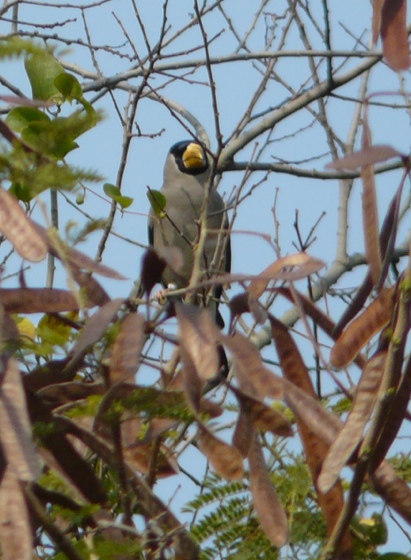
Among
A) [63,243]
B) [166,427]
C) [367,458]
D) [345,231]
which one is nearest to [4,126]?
[63,243]

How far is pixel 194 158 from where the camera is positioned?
255 inches

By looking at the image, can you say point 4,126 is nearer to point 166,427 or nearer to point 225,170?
point 166,427

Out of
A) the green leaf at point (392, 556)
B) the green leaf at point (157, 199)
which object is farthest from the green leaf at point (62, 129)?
the green leaf at point (157, 199)

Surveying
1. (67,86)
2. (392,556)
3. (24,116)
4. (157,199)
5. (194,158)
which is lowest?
(392,556)

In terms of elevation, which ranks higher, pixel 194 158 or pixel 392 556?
pixel 194 158

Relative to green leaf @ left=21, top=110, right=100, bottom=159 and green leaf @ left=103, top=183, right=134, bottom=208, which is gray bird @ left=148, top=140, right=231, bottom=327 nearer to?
green leaf @ left=103, top=183, right=134, bottom=208

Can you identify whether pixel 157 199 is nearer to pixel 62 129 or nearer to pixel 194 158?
pixel 62 129

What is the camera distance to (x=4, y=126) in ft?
3.16

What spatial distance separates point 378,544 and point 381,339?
0.57 metres

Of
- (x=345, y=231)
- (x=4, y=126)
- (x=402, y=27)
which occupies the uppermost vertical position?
(x=345, y=231)

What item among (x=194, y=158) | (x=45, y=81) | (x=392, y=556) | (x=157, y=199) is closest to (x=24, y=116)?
(x=45, y=81)

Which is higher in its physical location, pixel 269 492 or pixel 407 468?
pixel 407 468

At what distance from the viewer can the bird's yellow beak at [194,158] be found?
21.2ft

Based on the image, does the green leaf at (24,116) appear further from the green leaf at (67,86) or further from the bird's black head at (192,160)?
the bird's black head at (192,160)
